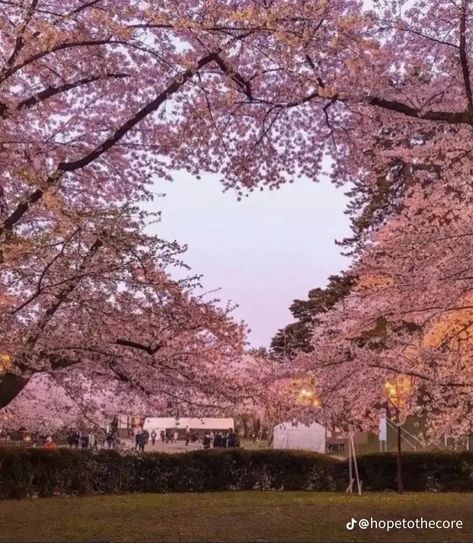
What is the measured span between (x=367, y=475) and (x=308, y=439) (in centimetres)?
794

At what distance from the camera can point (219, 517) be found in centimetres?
1042

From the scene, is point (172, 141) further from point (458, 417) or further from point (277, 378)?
point (458, 417)

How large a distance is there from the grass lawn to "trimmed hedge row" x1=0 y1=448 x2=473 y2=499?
157 centimetres

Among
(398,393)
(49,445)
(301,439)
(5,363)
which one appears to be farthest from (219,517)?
(301,439)

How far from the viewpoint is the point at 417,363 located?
857 centimetres

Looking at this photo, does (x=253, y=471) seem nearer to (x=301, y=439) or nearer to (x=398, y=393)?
(x=398, y=393)

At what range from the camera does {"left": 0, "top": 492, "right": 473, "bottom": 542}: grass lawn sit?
814cm

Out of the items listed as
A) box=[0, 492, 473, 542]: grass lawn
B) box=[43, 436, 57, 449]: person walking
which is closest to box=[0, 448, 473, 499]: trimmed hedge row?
box=[43, 436, 57, 449]: person walking

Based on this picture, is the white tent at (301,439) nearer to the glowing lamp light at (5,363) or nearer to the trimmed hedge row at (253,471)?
the trimmed hedge row at (253,471)

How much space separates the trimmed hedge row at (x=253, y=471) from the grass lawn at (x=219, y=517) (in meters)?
1.57

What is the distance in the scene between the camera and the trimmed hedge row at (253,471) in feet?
53.0

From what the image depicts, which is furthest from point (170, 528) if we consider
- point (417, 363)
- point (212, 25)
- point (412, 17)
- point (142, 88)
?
point (412, 17)

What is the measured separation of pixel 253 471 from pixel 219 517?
21.8 ft

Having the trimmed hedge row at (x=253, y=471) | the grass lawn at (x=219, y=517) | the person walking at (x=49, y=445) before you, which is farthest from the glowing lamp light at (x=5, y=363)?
the person walking at (x=49, y=445)
